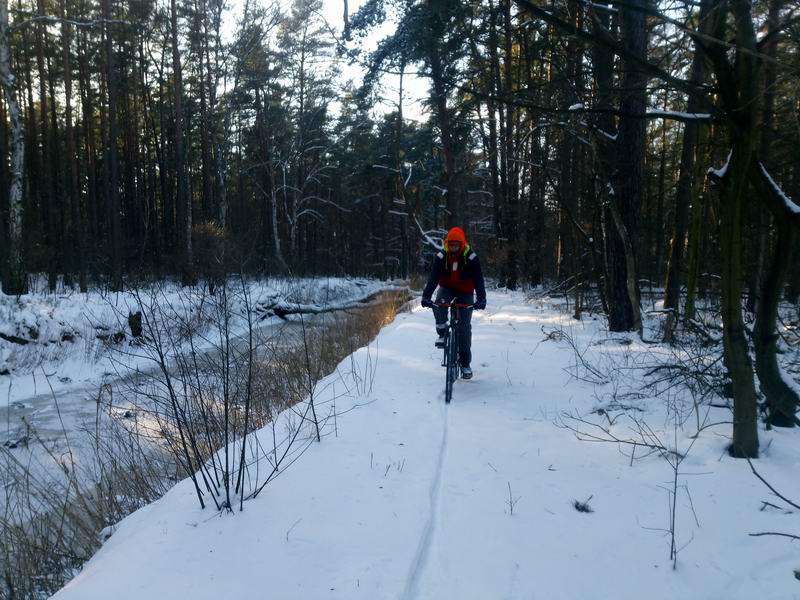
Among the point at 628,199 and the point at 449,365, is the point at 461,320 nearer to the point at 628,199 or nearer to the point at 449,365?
the point at 449,365

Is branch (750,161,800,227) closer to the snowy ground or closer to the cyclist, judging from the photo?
the snowy ground

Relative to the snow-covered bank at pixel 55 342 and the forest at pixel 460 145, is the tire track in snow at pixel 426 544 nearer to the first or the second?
the forest at pixel 460 145

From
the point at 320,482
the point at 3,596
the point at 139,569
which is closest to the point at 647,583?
the point at 320,482

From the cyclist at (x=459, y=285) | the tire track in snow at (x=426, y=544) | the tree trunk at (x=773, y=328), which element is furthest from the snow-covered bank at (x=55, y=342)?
the tree trunk at (x=773, y=328)

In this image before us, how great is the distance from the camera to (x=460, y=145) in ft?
65.3

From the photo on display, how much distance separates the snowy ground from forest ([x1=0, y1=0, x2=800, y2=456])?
658mm

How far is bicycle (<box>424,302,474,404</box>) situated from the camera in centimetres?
540

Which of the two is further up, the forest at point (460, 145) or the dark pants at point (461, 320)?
the forest at point (460, 145)

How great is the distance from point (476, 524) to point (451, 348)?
301 cm

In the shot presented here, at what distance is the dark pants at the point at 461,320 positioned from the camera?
5930mm

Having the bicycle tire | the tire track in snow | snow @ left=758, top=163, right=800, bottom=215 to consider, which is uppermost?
snow @ left=758, top=163, right=800, bottom=215

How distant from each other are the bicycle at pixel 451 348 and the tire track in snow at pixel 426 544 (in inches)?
73.9

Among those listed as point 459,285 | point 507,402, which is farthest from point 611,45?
point 459,285

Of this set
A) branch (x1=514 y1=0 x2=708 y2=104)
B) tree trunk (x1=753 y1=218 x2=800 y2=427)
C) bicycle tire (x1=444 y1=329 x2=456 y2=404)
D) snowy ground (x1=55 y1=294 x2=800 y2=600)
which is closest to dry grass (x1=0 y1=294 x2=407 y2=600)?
snowy ground (x1=55 y1=294 x2=800 y2=600)
